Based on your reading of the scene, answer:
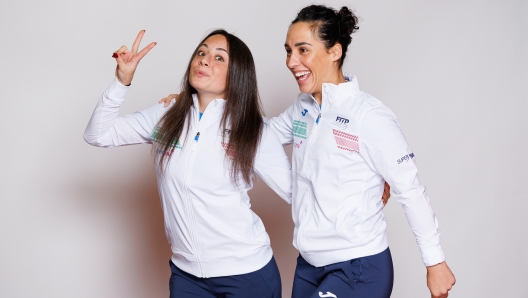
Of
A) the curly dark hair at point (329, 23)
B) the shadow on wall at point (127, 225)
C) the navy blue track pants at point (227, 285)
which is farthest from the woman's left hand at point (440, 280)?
the shadow on wall at point (127, 225)

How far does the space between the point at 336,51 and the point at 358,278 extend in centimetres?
88

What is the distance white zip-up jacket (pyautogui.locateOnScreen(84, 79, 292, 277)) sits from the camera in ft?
7.74

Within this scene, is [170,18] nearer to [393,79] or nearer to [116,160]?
[116,160]

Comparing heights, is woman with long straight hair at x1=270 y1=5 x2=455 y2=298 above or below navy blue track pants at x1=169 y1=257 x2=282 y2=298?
above

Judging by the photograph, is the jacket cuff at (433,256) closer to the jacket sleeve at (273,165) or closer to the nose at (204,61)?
the jacket sleeve at (273,165)

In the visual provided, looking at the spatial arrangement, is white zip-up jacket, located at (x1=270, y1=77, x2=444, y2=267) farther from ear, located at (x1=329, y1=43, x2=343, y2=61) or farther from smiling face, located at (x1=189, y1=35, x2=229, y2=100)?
smiling face, located at (x1=189, y1=35, x2=229, y2=100)

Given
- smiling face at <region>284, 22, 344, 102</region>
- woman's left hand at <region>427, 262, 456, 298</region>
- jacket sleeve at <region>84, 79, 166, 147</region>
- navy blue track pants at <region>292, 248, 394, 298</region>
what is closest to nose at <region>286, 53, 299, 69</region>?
smiling face at <region>284, 22, 344, 102</region>

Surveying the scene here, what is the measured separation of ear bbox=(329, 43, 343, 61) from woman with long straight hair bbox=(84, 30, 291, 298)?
36 cm

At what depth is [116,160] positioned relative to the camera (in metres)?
3.49

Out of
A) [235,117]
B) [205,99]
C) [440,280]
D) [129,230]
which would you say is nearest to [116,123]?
[205,99]

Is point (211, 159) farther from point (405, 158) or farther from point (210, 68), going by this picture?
point (405, 158)

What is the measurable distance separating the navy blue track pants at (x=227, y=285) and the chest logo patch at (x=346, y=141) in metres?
0.60

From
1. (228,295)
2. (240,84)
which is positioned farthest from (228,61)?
(228,295)

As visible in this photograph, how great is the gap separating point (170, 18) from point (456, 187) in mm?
2241
